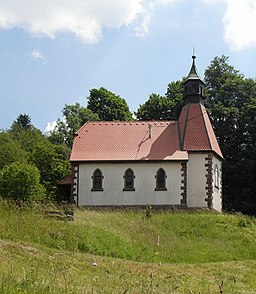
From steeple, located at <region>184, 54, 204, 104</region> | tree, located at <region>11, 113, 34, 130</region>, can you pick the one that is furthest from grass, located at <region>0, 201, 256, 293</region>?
tree, located at <region>11, 113, 34, 130</region>

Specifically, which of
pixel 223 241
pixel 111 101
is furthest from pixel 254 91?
pixel 223 241

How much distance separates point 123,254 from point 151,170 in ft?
63.3

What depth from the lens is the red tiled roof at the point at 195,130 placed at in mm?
36688

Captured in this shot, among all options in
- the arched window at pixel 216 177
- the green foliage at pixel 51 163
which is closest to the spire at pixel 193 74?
the arched window at pixel 216 177

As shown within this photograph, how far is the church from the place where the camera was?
35875 mm

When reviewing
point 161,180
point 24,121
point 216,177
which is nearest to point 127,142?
point 161,180

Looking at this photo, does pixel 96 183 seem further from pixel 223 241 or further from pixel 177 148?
pixel 223 241

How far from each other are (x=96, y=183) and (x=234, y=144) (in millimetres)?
16689

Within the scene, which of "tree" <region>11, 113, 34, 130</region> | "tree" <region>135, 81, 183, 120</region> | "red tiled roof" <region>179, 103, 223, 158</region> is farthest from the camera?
"tree" <region>11, 113, 34, 130</region>

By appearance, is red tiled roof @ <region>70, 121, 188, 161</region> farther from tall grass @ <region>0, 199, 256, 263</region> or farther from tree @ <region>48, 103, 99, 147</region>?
tree @ <region>48, 103, 99, 147</region>

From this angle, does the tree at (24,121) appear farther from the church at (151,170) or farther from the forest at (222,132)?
the church at (151,170)

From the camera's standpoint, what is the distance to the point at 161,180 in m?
36.0

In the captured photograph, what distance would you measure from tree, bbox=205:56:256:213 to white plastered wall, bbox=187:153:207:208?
8.84 metres

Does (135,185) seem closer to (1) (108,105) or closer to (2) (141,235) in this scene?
(2) (141,235)
